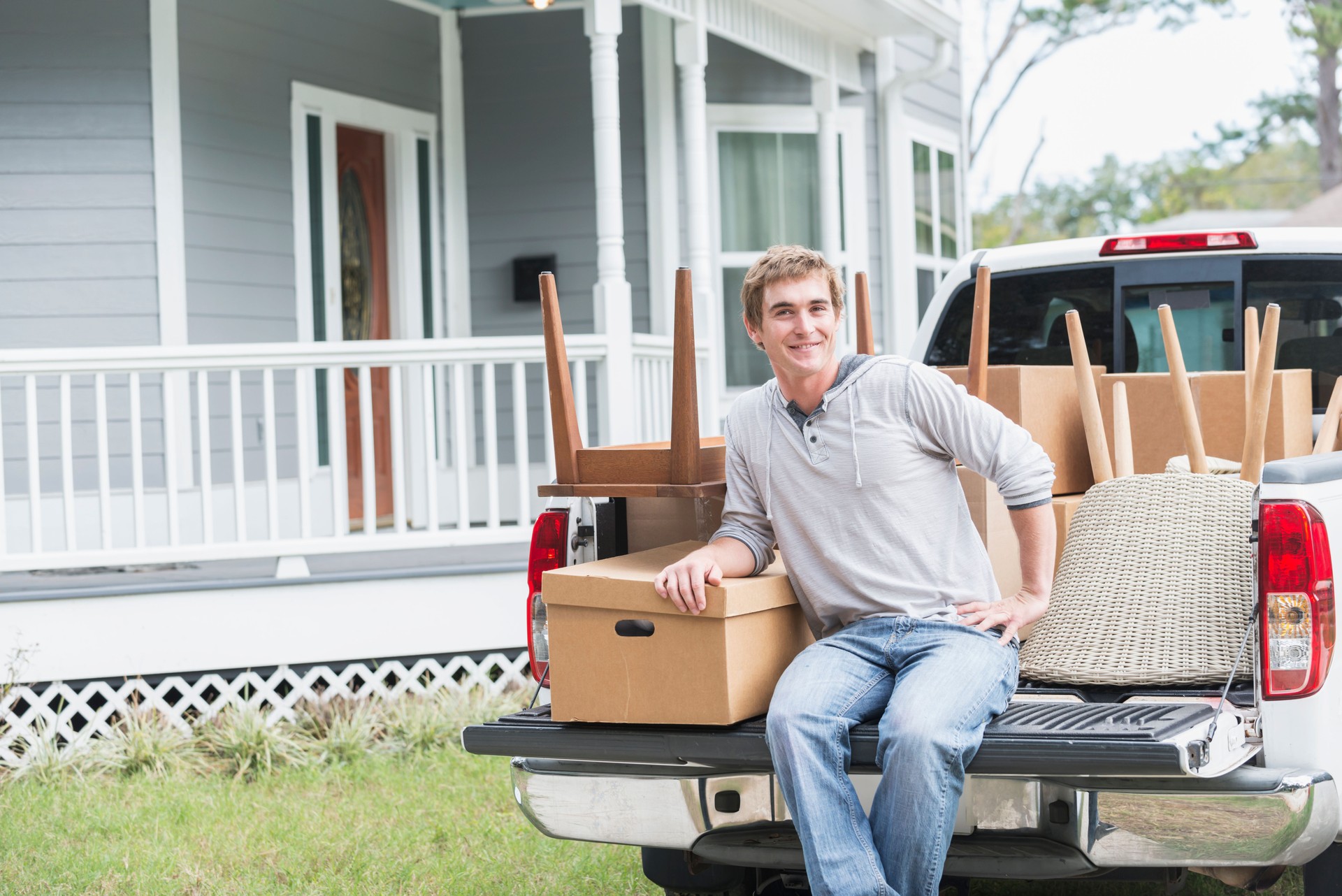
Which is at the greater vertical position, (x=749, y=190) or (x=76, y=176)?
(x=749, y=190)

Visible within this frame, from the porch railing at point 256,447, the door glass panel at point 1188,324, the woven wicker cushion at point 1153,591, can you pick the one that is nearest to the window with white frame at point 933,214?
the porch railing at point 256,447

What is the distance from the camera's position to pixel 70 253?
7.38 meters

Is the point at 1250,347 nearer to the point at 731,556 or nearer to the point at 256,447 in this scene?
the point at 731,556

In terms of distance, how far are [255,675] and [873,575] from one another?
155 inches

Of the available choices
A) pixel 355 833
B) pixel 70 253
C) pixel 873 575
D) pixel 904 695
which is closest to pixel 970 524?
pixel 873 575

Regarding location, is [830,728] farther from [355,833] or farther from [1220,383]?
[355,833]

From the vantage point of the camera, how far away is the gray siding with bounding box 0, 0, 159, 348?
7262 millimetres

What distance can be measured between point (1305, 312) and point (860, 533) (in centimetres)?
208

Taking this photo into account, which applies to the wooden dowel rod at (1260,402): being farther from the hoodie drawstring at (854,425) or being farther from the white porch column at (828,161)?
the white porch column at (828,161)

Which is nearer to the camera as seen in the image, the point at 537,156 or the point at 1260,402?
the point at 1260,402

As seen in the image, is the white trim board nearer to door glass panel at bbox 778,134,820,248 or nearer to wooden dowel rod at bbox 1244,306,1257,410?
wooden dowel rod at bbox 1244,306,1257,410

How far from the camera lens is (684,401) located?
3.18 m

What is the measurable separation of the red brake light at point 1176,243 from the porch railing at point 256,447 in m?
3.01

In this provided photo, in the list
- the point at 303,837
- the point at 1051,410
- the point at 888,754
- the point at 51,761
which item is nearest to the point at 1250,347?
the point at 1051,410
